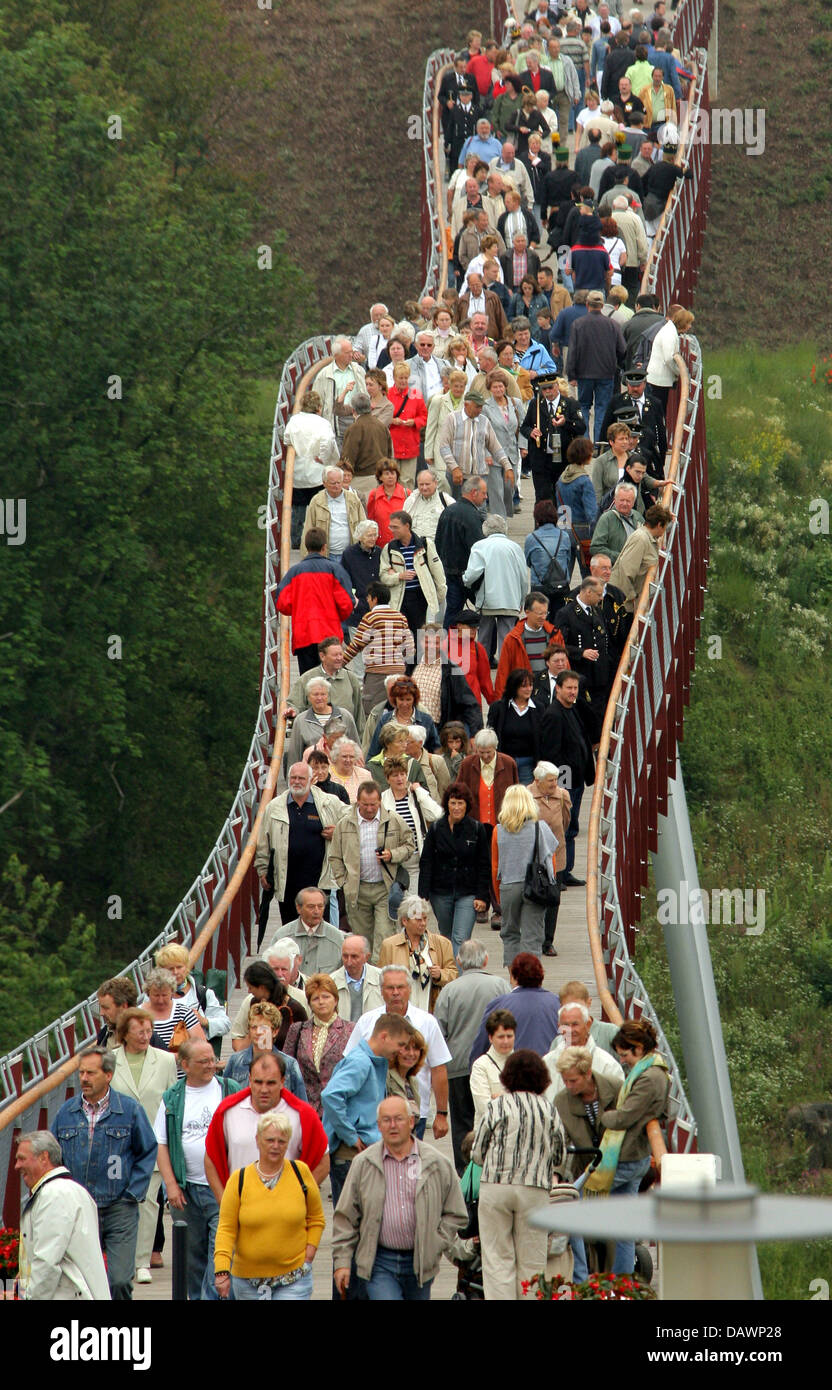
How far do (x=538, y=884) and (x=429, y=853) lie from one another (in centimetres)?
65

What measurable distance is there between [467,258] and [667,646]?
636 centimetres

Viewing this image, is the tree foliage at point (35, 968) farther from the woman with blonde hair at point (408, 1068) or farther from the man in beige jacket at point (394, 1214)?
the man in beige jacket at point (394, 1214)

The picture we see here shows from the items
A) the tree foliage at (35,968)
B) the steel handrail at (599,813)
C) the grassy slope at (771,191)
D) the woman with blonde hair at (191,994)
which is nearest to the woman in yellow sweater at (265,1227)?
the woman with blonde hair at (191,994)

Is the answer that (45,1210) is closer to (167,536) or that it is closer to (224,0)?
(167,536)

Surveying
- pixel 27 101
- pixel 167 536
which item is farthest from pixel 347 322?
pixel 27 101

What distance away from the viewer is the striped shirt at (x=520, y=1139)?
10.6 m

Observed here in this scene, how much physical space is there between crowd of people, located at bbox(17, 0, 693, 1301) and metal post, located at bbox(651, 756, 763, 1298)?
423cm

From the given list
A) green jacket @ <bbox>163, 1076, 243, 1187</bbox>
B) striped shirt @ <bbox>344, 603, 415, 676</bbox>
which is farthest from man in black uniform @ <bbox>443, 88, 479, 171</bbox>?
green jacket @ <bbox>163, 1076, 243, 1187</bbox>

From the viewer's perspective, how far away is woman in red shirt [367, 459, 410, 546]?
63.4ft

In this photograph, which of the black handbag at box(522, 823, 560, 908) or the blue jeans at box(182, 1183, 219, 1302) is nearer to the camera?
the blue jeans at box(182, 1183, 219, 1302)

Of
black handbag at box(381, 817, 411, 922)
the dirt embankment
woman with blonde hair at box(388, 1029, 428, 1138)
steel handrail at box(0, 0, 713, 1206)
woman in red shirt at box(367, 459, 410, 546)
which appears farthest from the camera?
the dirt embankment

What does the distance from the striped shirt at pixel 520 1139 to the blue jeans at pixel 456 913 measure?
4.33m

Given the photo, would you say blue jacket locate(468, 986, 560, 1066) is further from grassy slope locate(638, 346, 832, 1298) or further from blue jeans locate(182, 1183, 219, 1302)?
grassy slope locate(638, 346, 832, 1298)
